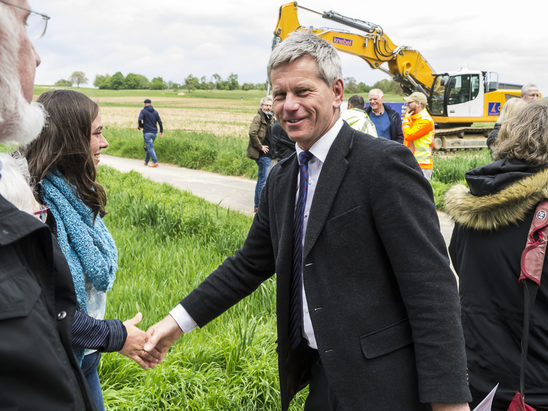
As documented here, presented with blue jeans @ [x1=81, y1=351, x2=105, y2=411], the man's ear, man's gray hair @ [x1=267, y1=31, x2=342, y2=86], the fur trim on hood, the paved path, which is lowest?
the paved path

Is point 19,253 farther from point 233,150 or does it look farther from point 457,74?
point 457,74

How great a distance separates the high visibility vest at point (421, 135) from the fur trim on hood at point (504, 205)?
5877 mm

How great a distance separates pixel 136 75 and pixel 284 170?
12949 cm

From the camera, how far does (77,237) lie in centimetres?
207

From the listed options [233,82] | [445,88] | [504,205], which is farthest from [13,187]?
[233,82]

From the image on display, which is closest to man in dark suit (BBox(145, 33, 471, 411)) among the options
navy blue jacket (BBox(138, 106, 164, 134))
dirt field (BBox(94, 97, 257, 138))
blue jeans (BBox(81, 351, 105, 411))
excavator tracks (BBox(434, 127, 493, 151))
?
blue jeans (BBox(81, 351, 105, 411))

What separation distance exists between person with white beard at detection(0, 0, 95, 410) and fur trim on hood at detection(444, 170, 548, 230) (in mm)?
1781

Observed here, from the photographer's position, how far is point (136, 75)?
12294cm

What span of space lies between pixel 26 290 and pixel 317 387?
138cm

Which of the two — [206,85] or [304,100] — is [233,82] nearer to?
[206,85]

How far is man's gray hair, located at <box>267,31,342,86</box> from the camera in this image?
6.06ft

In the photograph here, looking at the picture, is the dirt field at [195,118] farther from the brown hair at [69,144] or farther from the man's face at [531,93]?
the brown hair at [69,144]

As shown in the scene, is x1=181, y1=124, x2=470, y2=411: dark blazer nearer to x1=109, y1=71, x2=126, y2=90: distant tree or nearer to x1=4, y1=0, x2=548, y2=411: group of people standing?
x1=4, y1=0, x2=548, y2=411: group of people standing

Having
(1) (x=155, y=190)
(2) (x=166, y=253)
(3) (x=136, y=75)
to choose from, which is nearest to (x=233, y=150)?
(1) (x=155, y=190)
